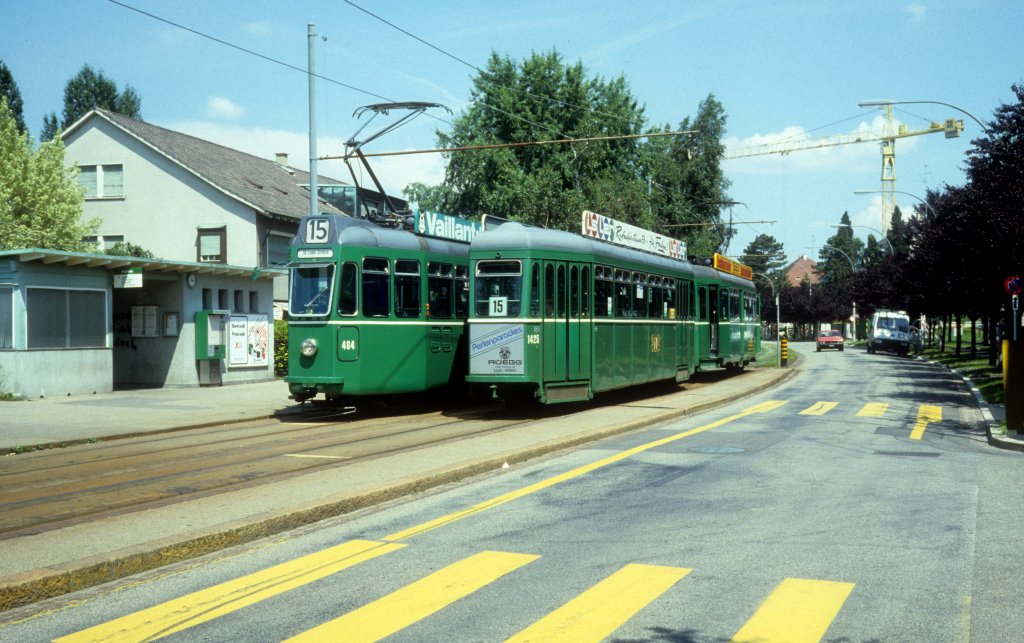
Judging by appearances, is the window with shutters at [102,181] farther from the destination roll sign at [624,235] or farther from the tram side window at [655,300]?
the tram side window at [655,300]

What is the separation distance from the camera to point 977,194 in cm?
2944

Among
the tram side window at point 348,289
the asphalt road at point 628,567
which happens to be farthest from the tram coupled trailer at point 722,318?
the asphalt road at point 628,567

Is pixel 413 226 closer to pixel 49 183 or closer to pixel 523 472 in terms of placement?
pixel 523 472

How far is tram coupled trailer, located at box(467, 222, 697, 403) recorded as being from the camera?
17891mm

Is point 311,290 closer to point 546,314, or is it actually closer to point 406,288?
point 406,288

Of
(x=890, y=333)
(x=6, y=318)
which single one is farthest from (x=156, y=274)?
(x=890, y=333)

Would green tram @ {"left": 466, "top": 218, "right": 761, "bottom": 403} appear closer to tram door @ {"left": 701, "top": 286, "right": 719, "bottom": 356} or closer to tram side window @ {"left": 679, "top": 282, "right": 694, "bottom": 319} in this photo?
tram side window @ {"left": 679, "top": 282, "right": 694, "bottom": 319}

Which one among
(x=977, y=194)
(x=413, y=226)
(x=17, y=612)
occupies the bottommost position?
(x=17, y=612)

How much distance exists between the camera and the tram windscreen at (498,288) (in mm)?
17953

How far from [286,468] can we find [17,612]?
576 cm

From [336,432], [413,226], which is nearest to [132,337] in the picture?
[413,226]

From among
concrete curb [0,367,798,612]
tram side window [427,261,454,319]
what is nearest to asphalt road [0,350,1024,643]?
concrete curb [0,367,798,612]

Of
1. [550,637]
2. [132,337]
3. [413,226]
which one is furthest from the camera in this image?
[132,337]

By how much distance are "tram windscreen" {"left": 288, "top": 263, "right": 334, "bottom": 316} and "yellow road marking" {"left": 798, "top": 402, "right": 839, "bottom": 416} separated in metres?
9.41
